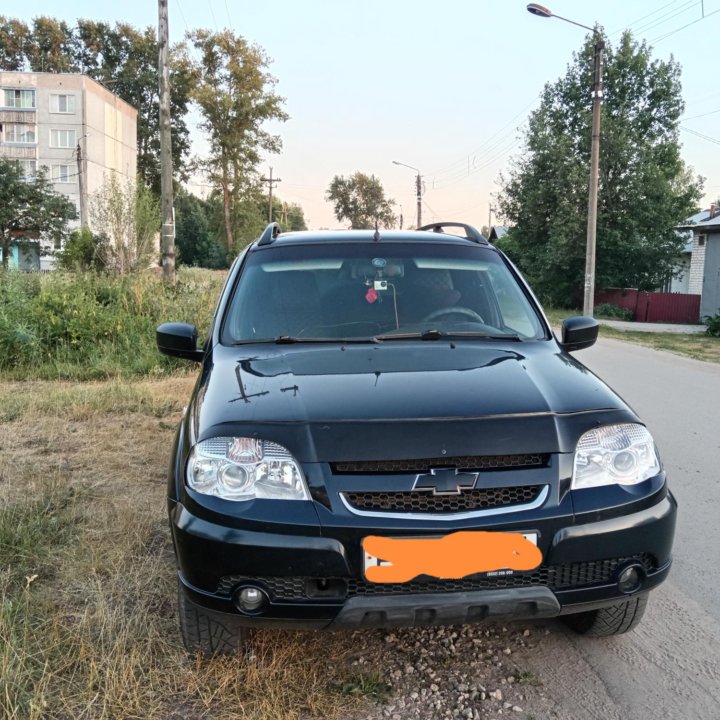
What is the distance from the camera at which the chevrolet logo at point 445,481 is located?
7.07 feet

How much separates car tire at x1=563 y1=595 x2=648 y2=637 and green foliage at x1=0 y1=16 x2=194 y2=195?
211 feet

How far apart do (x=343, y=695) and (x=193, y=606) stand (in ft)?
2.01

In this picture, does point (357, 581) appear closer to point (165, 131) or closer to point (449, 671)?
point (449, 671)

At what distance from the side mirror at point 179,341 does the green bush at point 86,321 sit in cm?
581

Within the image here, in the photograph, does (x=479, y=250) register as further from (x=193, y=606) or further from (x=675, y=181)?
(x=675, y=181)

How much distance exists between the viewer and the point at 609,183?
31094 mm

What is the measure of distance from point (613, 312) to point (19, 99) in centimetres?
5292

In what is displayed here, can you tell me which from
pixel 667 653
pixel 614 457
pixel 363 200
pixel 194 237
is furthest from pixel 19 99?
pixel 667 653

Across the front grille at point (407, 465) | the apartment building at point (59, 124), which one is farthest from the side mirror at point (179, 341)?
the apartment building at point (59, 124)

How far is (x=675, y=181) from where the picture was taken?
33750mm

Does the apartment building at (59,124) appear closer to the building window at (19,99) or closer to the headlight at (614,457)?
the building window at (19,99)

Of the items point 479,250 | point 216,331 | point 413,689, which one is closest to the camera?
point 413,689

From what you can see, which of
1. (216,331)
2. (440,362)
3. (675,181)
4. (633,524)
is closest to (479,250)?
(440,362)

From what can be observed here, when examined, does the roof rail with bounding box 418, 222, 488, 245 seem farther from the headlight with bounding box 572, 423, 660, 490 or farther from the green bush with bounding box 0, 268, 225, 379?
the green bush with bounding box 0, 268, 225, 379
